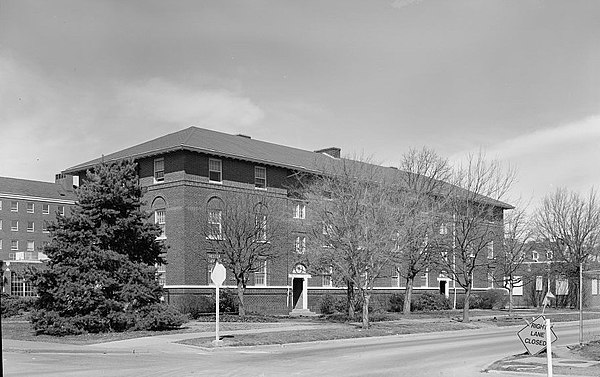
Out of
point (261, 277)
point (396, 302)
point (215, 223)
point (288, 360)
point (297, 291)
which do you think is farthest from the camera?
point (396, 302)

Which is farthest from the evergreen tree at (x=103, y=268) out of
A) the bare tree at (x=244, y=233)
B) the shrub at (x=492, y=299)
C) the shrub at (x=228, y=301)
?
the shrub at (x=492, y=299)

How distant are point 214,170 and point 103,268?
19.3 meters

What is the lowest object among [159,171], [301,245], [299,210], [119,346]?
[119,346]

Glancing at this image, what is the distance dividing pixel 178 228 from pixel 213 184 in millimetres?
3899

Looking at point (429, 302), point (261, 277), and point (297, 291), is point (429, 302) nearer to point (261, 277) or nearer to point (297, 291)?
point (297, 291)

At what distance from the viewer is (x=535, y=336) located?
19.1 meters

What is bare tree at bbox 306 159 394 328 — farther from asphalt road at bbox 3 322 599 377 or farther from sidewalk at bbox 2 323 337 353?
sidewalk at bbox 2 323 337 353

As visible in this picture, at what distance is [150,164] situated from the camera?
5025 cm

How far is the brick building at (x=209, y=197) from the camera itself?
155 ft

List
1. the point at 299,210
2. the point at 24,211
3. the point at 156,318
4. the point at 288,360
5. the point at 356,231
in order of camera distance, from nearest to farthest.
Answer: the point at 288,360 → the point at 156,318 → the point at 356,231 → the point at 299,210 → the point at 24,211

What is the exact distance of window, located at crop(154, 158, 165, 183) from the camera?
161 feet

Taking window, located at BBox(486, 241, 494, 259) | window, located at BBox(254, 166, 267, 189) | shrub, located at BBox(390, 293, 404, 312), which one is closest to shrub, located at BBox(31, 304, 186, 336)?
window, located at BBox(254, 166, 267, 189)

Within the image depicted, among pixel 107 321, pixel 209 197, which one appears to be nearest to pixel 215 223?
pixel 209 197

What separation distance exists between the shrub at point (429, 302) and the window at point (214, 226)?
2125 cm
